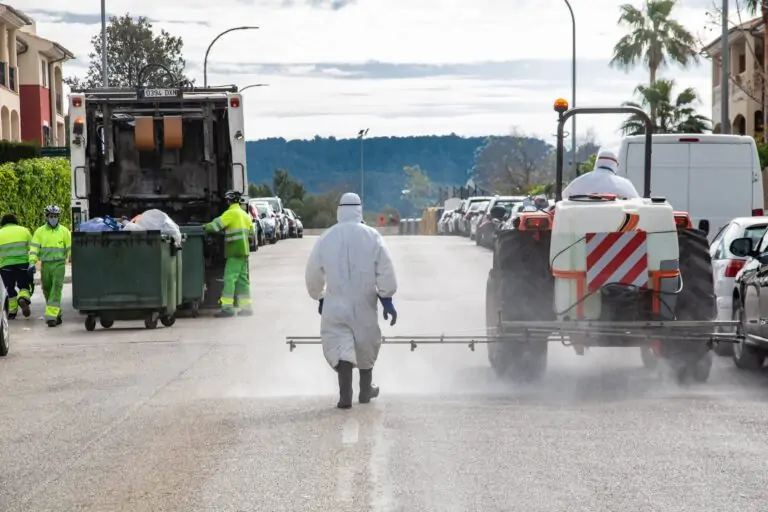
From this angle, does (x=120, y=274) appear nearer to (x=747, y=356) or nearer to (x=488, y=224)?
(x=747, y=356)

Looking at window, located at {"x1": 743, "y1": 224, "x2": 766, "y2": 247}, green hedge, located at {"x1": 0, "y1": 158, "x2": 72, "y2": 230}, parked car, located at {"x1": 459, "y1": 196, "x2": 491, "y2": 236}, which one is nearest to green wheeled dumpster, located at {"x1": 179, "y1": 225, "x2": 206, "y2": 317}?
window, located at {"x1": 743, "y1": 224, "x2": 766, "y2": 247}

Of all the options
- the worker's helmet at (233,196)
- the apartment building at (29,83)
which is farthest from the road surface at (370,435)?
the apartment building at (29,83)

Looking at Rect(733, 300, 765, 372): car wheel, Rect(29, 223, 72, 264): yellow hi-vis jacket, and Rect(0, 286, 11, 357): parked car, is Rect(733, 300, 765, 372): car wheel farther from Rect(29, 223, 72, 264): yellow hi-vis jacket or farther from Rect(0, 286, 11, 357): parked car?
Rect(29, 223, 72, 264): yellow hi-vis jacket

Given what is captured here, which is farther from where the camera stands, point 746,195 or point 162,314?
point 746,195

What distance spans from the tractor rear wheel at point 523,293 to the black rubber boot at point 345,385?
1.62 meters

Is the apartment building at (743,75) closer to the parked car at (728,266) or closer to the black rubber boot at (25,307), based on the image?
the black rubber boot at (25,307)

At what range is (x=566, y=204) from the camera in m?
11.6

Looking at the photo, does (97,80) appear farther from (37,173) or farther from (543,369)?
(543,369)

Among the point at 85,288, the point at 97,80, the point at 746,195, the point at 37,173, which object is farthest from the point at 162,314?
the point at 97,80

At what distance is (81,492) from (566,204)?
5295mm

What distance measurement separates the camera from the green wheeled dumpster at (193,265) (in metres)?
19.8

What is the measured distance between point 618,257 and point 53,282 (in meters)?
10.2

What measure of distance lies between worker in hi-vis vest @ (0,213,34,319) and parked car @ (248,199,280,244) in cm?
2837

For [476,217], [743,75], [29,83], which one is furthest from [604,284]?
[29,83]
